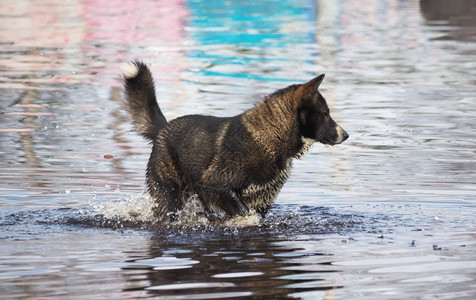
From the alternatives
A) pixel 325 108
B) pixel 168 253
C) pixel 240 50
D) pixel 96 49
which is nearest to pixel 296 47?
pixel 240 50

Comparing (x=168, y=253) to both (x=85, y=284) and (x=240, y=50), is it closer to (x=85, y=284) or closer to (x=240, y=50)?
(x=85, y=284)

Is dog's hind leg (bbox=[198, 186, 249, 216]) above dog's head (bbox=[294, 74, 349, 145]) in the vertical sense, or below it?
below

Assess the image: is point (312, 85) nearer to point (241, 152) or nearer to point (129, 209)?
point (241, 152)

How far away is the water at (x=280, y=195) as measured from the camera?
6723 millimetres

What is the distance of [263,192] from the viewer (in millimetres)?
8508

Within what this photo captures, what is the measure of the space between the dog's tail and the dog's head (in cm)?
121

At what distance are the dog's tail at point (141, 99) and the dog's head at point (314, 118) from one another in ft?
3.98

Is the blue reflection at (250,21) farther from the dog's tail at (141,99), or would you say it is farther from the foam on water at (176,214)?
the foam on water at (176,214)

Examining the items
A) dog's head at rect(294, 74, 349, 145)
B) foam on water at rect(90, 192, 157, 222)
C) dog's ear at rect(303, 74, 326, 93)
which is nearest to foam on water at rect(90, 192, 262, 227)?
foam on water at rect(90, 192, 157, 222)

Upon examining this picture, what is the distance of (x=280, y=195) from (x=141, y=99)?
157 centimetres

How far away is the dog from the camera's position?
8.46 meters

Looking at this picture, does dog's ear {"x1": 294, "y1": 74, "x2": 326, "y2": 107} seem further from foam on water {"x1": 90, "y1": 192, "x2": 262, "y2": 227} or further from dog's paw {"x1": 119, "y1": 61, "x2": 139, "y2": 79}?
dog's paw {"x1": 119, "y1": 61, "x2": 139, "y2": 79}

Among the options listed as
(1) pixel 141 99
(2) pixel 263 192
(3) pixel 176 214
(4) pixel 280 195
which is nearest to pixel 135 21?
(4) pixel 280 195

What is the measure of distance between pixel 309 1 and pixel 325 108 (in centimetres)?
3167
